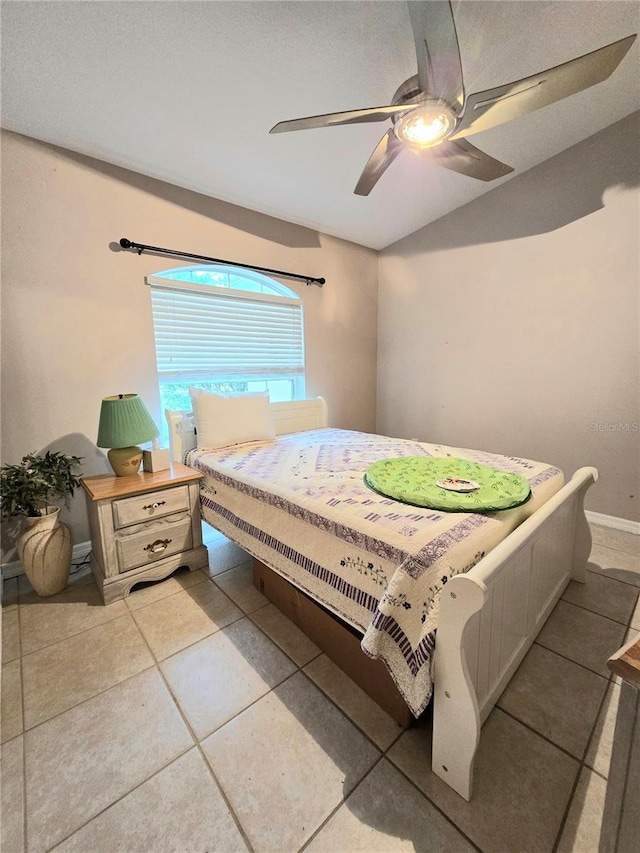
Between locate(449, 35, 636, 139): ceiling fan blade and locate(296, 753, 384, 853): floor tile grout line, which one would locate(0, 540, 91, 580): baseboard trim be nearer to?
locate(296, 753, 384, 853): floor tile grout line

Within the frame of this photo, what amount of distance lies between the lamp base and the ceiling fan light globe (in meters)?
2.15

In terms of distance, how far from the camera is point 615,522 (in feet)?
8.36

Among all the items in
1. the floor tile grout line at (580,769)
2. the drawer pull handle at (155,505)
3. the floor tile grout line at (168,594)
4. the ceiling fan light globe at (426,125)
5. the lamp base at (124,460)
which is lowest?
the floor tile grout line at (168,594)

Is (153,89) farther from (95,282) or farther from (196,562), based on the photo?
(196,562)

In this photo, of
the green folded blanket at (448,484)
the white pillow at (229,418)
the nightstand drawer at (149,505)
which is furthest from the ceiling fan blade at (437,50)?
the nightstand drawer at (149,505)

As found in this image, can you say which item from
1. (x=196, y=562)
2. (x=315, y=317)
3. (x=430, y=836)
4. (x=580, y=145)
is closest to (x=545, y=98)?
(x=580, y=145)

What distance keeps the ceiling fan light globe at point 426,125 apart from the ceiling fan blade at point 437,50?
0.05 m

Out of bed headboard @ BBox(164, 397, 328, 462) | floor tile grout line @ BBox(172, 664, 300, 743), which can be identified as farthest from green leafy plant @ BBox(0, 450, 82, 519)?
floor tile grout line @ BBox(172, 664, 300, 743)

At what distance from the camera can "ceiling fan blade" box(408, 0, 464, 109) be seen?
3.70ft

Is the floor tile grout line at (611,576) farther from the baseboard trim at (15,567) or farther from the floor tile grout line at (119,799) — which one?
the baseboard trim at (15,567)

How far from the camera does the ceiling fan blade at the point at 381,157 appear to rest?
5.18ft

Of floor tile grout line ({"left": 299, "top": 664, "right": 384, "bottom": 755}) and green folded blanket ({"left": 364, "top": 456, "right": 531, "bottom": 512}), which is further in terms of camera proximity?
green folded blanket ({"left": 364, "top": 456, "right": 531, "bottom": 512})

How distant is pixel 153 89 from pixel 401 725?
298 centimetres

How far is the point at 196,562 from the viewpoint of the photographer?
2.14m
